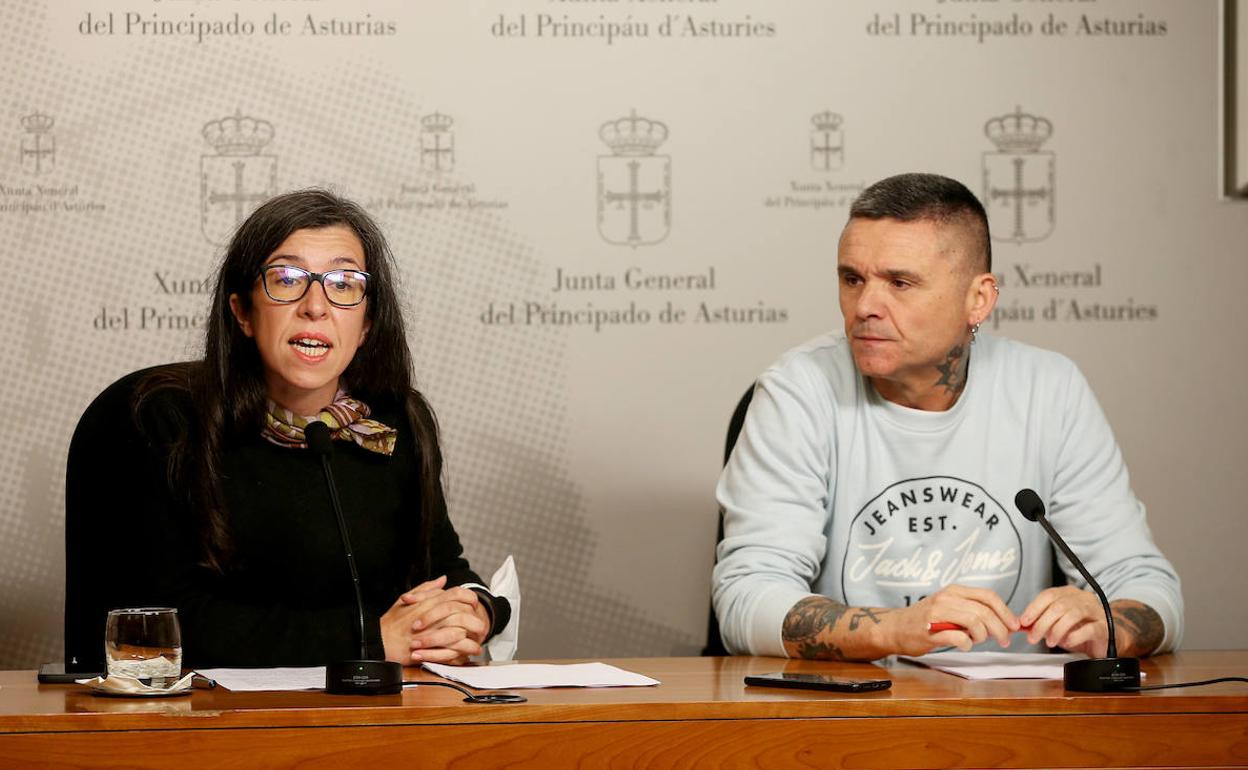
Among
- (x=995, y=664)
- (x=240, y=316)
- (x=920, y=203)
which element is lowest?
(x=995, y=664)

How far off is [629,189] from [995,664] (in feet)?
5.88

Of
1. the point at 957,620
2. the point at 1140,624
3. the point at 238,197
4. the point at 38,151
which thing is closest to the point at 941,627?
the point at 957,620

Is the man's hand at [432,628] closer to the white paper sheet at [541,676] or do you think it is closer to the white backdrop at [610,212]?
the white paper sheet at [541,676]

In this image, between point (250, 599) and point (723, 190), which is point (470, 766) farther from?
point (723, 190)

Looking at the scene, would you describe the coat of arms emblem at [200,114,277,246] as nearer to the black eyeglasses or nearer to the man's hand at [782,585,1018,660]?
the black eyeglasses

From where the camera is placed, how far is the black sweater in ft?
6.98

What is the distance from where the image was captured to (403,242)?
348cm

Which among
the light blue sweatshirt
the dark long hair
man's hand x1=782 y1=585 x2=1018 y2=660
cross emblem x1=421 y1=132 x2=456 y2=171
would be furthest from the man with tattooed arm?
cross emblem x1=421 y1=132 x2=456 y2=171

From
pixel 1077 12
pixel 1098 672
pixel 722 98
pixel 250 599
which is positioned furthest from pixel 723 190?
pixel 1098 672

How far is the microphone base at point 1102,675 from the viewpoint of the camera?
178cm

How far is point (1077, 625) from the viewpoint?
2107 mm

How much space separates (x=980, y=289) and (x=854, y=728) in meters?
1.22

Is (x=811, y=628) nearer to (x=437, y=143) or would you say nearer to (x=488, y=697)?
(x=488, y=697)

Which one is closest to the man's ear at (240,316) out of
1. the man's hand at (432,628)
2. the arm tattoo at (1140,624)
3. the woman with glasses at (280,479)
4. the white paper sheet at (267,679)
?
the woman with glasses at (280,479)
